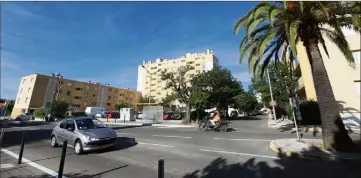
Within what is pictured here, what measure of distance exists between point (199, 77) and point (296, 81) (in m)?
13.7

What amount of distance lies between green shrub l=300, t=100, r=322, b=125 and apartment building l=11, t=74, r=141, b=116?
55.5 metres

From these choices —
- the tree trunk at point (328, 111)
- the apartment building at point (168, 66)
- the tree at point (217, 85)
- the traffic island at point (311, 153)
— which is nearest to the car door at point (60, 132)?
the traffic island at point (311, 153)

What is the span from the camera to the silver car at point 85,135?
9.48 m

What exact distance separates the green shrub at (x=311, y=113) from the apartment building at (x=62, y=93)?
2186 inches

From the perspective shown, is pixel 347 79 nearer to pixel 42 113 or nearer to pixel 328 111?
pixel 328 111

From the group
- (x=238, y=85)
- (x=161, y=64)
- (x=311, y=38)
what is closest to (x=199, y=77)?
(x=238, y=85)

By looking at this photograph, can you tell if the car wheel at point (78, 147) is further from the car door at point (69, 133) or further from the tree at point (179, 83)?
the tree at point (179, 83)

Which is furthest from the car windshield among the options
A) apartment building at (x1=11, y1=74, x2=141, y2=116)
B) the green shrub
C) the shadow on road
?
apartment building at (x1=11, y1=74, x2=141, y2=116)

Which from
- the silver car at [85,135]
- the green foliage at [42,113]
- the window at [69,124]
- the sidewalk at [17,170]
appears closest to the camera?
the sidewalk at [17,170]

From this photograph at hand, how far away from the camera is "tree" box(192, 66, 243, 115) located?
34.8 metres

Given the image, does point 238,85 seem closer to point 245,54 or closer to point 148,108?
point 148,108

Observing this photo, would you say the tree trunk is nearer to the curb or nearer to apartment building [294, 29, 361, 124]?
apartment building [294, 29, 361, 124]

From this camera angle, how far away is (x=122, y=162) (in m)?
7.84

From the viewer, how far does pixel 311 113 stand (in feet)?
64.6
